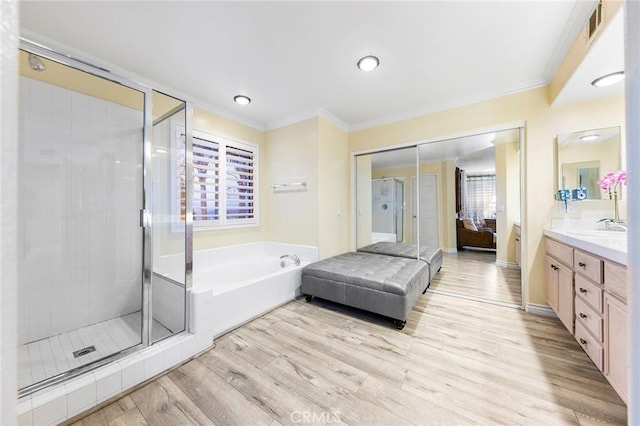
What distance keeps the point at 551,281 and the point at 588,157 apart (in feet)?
4.06

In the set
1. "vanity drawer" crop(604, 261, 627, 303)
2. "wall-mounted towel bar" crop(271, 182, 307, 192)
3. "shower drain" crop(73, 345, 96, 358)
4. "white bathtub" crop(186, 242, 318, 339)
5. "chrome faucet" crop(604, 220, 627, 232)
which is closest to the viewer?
"vanity drawer" crop(604, 261, 627, 303)

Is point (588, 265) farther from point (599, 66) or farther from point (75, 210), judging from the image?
point (75, 210)

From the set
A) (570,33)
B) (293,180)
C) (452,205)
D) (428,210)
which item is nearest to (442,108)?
(570,33)

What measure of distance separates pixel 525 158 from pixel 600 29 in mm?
1292

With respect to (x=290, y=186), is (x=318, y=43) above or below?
above

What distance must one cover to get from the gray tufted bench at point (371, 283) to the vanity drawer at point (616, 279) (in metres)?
1.24

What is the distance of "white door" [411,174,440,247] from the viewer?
3800 mm

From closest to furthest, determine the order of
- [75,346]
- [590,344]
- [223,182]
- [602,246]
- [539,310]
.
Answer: [602,246], [590,344], [75,346], [539,310], [223,182]

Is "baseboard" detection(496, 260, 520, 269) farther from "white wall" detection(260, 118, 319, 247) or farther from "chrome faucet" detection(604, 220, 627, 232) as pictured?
"white wall" detection(260, 118, 319, 247)

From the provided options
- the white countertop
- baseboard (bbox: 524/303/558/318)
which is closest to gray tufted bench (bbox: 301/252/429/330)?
baseboard (bbox: 524/303/558/318)

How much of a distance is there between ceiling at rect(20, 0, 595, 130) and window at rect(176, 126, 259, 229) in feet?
2.07

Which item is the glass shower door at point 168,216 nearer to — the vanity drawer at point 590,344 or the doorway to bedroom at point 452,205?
the doorway to bedroom at point 452,205

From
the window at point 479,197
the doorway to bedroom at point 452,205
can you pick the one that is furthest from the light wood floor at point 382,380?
the window at point 479,197

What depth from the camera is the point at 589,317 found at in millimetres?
1593
